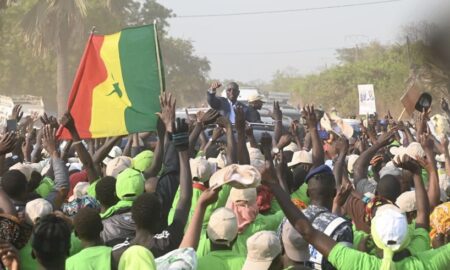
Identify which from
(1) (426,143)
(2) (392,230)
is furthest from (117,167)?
(2) (392,230)

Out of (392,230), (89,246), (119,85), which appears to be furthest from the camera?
(119,85)

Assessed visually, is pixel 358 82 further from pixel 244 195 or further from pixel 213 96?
pixel 244 195

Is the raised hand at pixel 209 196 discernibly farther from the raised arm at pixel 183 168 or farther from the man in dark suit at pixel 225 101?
the man in dark suit at pixel 225 101

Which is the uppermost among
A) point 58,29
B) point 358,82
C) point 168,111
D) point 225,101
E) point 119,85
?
point 58,29

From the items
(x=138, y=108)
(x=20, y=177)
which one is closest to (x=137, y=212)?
(x=20, y=177)

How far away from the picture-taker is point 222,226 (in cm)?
515

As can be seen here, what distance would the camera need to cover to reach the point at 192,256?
4363mm

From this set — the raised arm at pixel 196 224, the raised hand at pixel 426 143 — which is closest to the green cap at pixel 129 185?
the raised arm at pixel 196 224

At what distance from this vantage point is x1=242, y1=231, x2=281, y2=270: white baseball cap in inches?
193

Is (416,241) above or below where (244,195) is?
below

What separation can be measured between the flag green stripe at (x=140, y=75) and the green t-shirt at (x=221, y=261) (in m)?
3.67

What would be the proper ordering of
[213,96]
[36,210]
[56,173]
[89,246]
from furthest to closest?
1. [213,96]
2. [56,173]
3. [36,210]
4. [89,246]

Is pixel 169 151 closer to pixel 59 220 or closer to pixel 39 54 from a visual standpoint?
→ pixel 59 220

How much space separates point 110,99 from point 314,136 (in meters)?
2.58
